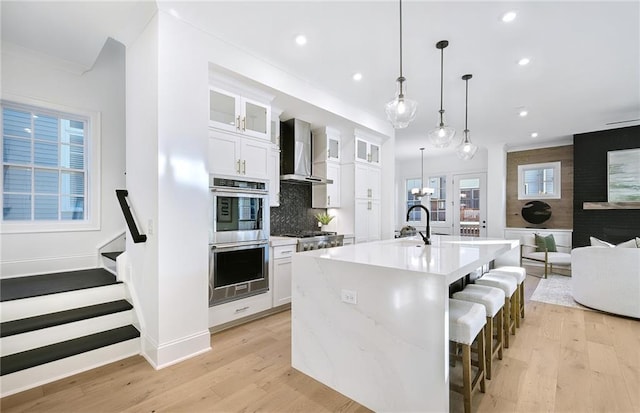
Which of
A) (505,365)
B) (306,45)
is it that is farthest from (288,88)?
(505,365)

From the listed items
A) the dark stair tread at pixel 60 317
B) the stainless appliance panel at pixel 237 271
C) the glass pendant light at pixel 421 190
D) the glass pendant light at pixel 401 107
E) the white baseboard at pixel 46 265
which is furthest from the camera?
the glass pendant light at pixel 421 190

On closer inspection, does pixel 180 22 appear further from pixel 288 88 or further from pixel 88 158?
pixel 88 158

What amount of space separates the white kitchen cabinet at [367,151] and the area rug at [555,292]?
3.21m

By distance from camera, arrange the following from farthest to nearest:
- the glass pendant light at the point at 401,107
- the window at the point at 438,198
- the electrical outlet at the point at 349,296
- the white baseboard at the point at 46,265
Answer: the window at the point at 438,198, the white baseboard at the point at 46,265, the glass pendant light at the point at 401,107, the electrical outlet at the point at 349,296

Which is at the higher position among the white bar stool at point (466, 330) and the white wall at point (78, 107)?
the white wall at point (78, 107)

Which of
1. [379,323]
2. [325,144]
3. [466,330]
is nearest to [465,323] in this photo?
[466,330]

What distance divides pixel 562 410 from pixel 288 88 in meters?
3.63

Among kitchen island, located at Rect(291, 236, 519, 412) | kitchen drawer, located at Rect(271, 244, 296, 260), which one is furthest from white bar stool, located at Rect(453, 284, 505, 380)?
kitchen drawer, located at Rect(271, 244, 296, 260)

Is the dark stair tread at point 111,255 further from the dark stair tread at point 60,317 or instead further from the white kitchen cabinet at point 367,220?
the white kitchen cabinet at point 367,220

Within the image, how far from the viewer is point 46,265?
331 cm

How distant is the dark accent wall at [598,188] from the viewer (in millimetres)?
5535

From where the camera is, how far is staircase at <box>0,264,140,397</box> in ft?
7.03

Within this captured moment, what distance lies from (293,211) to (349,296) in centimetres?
299

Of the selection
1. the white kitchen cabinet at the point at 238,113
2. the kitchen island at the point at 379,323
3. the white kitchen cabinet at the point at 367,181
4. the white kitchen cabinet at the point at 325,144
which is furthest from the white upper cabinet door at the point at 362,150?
the kitchen island at the point at 379,323
